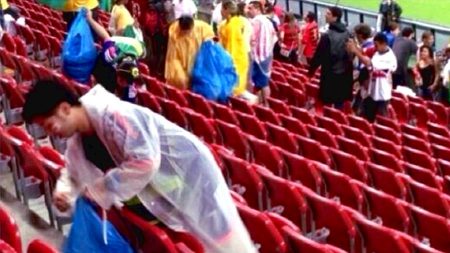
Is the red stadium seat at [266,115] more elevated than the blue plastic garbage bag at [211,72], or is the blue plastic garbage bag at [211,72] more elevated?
the blue plastic garbage bag at [211,72]

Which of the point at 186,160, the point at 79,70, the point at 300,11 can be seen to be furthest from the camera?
the point at 300,11

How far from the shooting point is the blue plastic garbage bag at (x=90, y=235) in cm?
331

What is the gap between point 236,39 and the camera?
25.6 feet

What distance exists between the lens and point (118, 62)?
19.6 feet

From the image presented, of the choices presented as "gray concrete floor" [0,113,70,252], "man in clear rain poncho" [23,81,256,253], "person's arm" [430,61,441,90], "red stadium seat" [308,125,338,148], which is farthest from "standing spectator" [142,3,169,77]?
"man in clear rain poncho" [23,81,256,253]

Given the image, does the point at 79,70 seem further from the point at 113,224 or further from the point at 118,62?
the point at 113,224

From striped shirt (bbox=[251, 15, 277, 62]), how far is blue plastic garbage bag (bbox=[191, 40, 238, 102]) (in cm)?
84

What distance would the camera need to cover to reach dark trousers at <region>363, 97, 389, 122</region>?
7652 mm

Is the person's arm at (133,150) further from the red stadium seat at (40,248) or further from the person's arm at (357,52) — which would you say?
the person's arm at (357,52)

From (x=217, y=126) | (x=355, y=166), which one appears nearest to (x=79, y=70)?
(x=217, y=126)

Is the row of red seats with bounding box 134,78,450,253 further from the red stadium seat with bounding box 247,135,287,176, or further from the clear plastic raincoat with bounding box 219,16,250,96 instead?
the clear plastic raincoat with bounding box 219,16,250,96

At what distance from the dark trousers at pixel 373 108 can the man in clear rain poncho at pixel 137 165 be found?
443 cm

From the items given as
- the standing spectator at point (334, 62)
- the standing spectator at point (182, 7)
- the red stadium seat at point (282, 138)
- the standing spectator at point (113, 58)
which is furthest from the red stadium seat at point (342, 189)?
the standing spectator at point (182, 7)

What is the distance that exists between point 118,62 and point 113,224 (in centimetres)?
268
